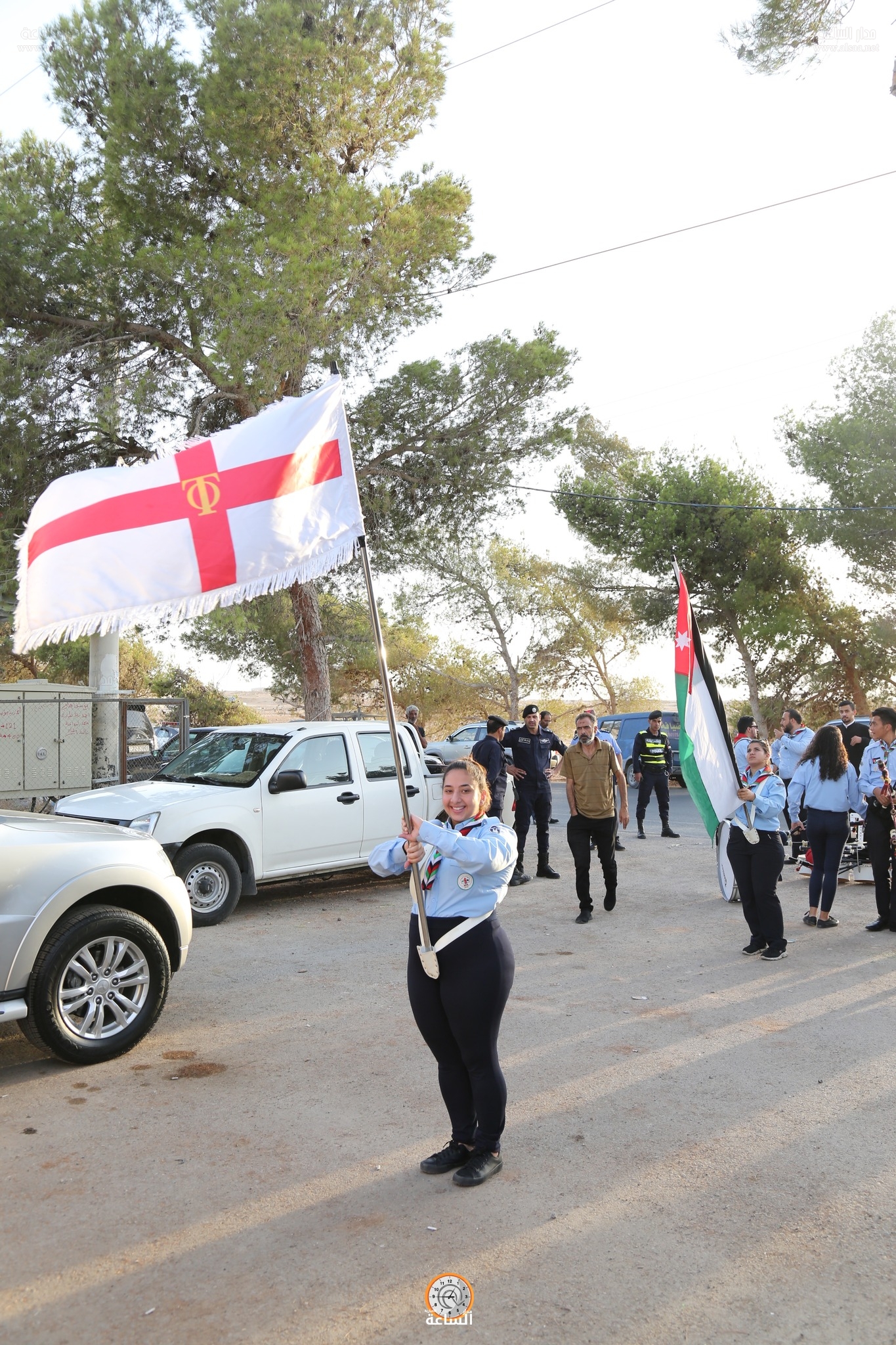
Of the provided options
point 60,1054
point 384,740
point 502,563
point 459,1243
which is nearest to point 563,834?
point 384,740

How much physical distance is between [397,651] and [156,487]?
37.8 m

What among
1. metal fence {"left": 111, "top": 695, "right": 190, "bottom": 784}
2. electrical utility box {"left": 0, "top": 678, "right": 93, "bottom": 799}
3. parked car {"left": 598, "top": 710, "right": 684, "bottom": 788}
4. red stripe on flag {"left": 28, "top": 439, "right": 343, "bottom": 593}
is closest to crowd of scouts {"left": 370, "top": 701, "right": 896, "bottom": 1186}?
red stripe on flag {"left": 28, "top": 439, "right": 343, "bottom": 593}

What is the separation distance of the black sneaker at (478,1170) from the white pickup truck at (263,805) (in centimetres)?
542

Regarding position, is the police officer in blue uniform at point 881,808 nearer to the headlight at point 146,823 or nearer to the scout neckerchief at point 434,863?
the scout neckerchief at point 434,863

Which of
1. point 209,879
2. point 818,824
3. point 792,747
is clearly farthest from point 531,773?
point 209,879

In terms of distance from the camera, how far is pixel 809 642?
3105 cm

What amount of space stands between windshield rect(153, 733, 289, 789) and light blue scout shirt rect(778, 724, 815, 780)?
6.20 meters

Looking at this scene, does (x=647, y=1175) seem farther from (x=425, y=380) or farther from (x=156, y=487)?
(x=425, y=380)

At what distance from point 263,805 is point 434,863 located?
576 cm

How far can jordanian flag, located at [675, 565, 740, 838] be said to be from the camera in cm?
755

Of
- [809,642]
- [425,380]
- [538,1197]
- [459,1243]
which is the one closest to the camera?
[459,1243]

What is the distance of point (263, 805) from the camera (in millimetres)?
9617

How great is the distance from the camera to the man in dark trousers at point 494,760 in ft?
35.2

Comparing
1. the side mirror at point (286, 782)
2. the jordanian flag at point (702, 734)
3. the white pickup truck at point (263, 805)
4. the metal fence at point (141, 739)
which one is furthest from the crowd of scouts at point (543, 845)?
the metal fence at point (141, 739)
